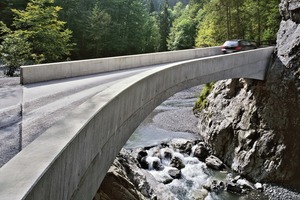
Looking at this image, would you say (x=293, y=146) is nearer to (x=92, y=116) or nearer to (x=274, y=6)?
(x=92, y=116)

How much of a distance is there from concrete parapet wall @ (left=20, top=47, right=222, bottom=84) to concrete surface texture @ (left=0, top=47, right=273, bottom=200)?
12.9ft

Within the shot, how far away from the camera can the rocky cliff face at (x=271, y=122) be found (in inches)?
683

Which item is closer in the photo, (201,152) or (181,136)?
(201,152)

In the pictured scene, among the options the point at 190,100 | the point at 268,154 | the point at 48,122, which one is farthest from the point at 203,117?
the point at 48,122

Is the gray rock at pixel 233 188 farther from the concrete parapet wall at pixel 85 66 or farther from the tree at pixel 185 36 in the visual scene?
the tree at pixel 185 36

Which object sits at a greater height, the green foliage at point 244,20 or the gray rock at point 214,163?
the green foliage at point 244,20

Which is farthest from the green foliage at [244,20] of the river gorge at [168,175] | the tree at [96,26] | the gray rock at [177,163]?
the gray rock at [177,163]

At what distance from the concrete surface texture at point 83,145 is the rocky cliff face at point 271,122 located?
9.99m

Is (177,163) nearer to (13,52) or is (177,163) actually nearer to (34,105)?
(13,52)

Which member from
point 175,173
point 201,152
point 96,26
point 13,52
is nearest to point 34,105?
point 13,52

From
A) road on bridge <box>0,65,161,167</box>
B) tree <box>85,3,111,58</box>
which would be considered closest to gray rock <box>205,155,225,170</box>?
road on bridge <box>0,65,161,167</box>

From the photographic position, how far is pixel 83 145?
4285 mm

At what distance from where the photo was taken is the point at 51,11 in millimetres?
21562

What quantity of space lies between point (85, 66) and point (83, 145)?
8.86 metres
